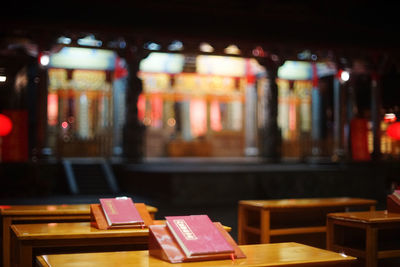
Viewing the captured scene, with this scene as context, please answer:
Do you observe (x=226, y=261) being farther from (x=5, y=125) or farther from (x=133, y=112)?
(x=133, y=112)

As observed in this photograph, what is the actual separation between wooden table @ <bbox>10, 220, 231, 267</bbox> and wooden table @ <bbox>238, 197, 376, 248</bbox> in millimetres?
1854

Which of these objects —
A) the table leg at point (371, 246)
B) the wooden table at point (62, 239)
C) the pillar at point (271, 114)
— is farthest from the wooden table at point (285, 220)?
the pillar at point (271, 114)

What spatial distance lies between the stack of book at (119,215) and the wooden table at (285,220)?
1865 millimetres

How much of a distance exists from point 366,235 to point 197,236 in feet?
7.28

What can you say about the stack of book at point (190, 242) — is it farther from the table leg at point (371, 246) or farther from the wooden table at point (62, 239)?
the table leg at point (371, 246)

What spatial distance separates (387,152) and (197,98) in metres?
6.49

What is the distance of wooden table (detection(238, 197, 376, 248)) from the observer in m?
5.58

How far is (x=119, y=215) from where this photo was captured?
A: 3922 mm

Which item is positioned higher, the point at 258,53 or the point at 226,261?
the point at 258,53

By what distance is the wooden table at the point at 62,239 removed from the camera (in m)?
3.55

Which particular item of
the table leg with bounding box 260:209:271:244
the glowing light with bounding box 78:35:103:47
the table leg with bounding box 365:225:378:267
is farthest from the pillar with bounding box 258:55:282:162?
the table leg with bounding box 365:225:378:267

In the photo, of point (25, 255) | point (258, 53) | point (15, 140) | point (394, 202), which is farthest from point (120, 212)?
point (258, 53)

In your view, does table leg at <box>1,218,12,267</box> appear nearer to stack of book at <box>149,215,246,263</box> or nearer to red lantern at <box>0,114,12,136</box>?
Answer: stack of book at <box>149,215,246,263</box>

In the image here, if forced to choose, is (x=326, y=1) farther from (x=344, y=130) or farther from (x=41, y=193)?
(x=41, y=193)
